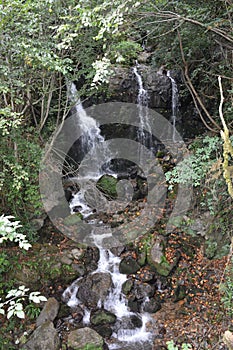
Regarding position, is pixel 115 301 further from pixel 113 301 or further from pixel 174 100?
pixel 174 100

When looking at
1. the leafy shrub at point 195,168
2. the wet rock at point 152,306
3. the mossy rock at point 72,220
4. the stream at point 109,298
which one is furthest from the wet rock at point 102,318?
the leafy shrub at point 195,168

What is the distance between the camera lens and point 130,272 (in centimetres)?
604

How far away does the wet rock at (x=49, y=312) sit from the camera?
16.7 feet

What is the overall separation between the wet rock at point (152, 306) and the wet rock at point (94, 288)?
2.82 feet

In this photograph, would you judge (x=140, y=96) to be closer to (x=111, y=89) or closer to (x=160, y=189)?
(x=111, y=89)

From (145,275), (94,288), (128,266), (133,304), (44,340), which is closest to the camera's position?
Answer: (44,340)

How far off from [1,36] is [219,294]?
5893 mm

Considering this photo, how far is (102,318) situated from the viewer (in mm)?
5219

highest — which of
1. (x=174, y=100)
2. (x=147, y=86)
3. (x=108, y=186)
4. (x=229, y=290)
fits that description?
(x=147, y=86)

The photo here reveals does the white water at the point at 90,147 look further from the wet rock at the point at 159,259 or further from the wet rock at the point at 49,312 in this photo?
the wet rock at the point at 49,312

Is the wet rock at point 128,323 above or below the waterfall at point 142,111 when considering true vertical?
below

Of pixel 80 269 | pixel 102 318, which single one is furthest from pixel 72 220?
pixel 102 318

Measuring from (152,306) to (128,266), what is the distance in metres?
1.02

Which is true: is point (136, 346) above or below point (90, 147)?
below
